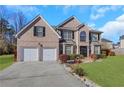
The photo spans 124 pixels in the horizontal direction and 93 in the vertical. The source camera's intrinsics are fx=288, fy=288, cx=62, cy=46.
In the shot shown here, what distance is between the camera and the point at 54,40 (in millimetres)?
34031

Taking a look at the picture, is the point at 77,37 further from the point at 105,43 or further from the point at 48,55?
the point at 48,55

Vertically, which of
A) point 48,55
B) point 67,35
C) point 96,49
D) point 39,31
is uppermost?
point 39,31

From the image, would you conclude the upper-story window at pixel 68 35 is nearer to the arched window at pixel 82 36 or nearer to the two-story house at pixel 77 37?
the two-story house at pixel 77 37

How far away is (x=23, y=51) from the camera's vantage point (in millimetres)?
32469

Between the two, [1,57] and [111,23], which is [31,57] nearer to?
[1,57]

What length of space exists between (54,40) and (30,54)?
340cm

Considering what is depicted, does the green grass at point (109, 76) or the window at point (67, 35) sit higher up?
the window at point (67, 35)

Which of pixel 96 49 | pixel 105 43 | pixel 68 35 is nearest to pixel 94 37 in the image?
pixel 96 49

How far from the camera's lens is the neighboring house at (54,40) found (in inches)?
1289

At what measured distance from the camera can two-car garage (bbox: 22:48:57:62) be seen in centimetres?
3241

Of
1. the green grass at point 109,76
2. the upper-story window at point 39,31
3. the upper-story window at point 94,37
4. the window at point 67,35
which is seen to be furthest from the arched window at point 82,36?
the green grass at point 109,76

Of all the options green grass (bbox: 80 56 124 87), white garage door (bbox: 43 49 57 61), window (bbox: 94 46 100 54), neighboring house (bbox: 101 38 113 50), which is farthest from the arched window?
green grass (bbox: 80 56 124 87)

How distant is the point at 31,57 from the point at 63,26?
19.2 feet
